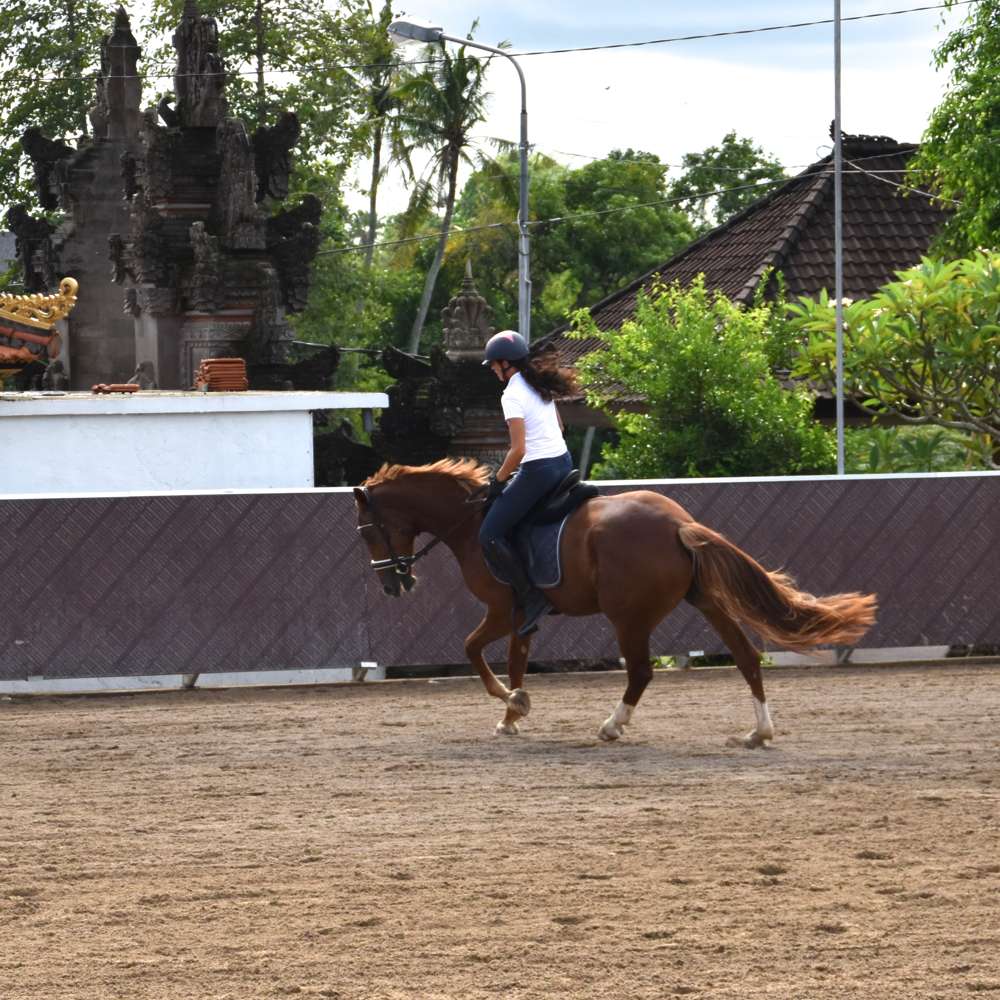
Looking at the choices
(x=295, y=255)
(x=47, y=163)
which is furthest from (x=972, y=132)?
(x=47, y=163)

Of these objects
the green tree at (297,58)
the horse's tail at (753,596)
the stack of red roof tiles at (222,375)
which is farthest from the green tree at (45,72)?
the horse's tail at (753,596)

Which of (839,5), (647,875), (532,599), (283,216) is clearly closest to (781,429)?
(839,5)

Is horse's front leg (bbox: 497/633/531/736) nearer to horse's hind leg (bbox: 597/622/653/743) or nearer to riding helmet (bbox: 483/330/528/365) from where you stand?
horse's hind leg (bbox: 597/622/653/743)

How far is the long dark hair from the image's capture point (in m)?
12.3

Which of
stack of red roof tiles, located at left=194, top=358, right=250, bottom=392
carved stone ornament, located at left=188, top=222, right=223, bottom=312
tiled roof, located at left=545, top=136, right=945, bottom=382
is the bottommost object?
stack of red roof tiles, located at left=194, top=358, right=250, bottom=392

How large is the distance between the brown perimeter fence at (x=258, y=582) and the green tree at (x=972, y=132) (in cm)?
1435

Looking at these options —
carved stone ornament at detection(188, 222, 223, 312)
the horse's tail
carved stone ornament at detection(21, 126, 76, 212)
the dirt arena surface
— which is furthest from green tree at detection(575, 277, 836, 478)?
the horse's tail

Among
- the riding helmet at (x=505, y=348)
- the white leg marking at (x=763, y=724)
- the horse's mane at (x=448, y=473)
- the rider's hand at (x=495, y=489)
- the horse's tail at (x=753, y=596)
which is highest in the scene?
the riding helmet at (x=505, y=348)

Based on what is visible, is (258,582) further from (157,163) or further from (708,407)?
(157,163)

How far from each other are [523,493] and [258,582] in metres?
4.56

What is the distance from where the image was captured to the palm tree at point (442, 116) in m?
60.8

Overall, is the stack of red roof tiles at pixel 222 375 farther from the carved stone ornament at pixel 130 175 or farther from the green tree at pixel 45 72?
the green tree at pixel 45 72

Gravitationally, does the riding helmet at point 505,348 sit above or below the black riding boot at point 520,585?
above

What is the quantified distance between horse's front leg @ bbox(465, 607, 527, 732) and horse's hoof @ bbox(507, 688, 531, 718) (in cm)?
2
